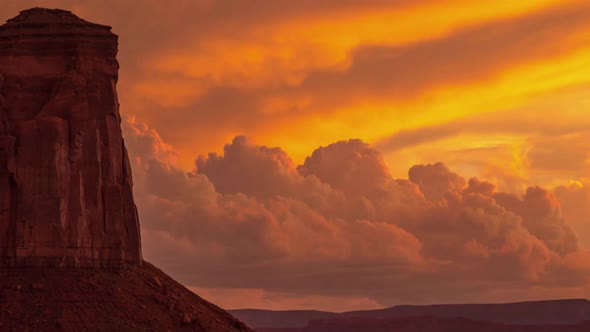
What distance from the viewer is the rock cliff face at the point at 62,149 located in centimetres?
10319

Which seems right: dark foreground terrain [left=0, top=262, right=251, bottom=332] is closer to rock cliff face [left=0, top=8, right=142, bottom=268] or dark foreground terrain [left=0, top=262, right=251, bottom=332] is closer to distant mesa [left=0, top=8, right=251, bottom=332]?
distant mesa [left=0, top=8, right=251, bottom=332]

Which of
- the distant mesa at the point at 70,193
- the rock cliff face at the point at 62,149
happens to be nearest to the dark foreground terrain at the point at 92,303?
the distant mesa at the point at 70,193

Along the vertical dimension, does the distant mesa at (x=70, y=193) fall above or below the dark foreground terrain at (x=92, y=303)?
above

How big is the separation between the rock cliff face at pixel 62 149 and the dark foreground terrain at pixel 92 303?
4.76 feet

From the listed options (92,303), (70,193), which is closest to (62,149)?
(70,193)

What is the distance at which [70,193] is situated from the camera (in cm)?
10462

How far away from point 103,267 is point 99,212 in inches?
186

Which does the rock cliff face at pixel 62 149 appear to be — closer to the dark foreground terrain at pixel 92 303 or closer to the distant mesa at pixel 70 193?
the distant mesa at pixel 70 193

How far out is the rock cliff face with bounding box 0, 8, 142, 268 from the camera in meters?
103

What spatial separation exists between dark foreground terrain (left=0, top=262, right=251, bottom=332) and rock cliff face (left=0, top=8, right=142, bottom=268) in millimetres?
1451

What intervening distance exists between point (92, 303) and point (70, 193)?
9.91 meters

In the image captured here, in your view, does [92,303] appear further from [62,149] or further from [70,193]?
[62,149]

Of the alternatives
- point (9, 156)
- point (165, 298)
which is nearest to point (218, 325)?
point (165, 298)

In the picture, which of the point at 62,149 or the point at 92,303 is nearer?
the point at 92,303
